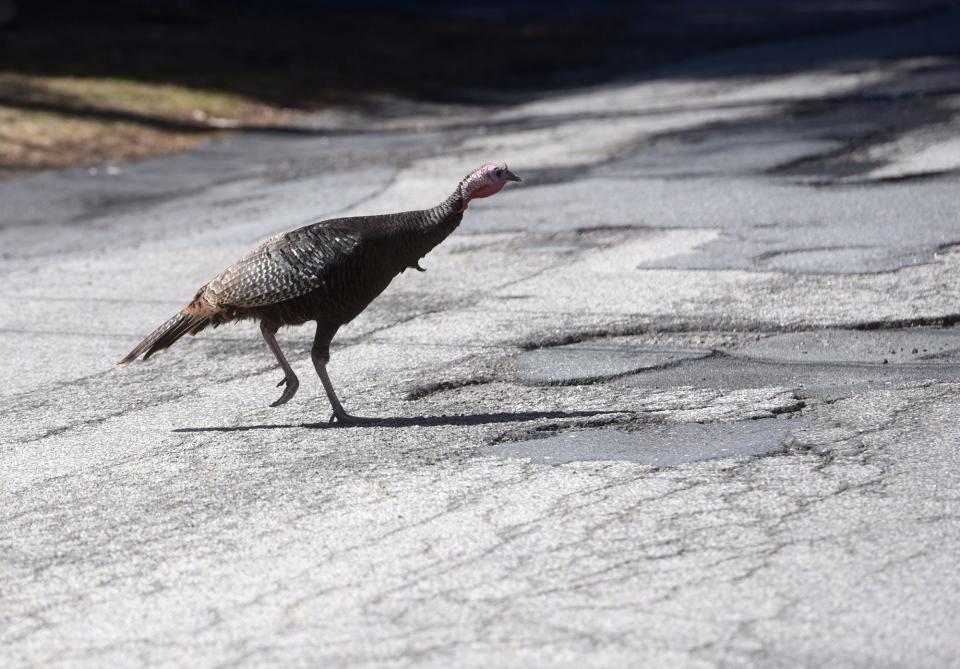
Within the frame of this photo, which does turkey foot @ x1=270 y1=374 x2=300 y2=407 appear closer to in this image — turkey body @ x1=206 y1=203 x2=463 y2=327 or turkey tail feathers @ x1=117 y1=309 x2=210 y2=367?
turkey body @ x1=206 y1=203 x2=463 y2=327

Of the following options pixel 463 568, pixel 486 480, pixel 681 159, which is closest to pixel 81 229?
pixel 681 159

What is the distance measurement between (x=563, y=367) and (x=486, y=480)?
6.01ft

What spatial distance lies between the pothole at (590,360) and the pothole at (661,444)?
976 mm

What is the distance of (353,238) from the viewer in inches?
253

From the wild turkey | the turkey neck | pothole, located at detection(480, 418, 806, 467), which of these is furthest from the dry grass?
pothole, located at detection(480, 418, 806, 467)

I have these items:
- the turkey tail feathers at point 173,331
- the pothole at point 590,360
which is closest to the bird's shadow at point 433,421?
the turkey tail feathers at point 173,331

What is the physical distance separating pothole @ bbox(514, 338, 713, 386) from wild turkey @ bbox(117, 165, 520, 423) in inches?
39.7

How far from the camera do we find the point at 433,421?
6.56 metres

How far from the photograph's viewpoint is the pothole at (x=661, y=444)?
230 inches

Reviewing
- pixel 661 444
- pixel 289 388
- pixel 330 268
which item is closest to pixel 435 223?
pixel 330 268

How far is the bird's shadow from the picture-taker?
6.50 meters

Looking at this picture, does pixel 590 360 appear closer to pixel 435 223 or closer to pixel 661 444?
pixel 435 223

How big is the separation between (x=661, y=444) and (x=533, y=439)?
0.55 m

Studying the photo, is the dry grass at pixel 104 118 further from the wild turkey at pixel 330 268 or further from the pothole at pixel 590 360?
the wild turkey at pixel 330 268
